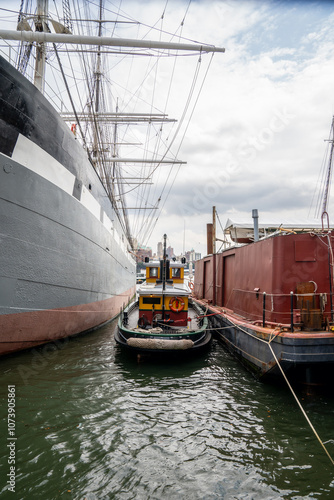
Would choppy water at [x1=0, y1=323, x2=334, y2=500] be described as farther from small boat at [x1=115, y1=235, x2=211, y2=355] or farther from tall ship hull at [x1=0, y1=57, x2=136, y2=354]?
tall ship hull at [x1=0, y1=57, x2=136, y2=354]

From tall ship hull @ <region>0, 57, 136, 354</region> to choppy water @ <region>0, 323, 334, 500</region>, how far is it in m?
1.53

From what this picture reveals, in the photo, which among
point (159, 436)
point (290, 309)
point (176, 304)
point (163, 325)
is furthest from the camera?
point (176, 304)

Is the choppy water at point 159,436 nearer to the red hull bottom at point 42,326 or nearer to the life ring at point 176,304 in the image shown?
the red hull bottom at point 42,326

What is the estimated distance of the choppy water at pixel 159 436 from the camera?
139 inches

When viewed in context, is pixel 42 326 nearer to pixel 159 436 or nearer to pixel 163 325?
pixel 163 325

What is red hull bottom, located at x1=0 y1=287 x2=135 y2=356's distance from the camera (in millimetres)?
7348

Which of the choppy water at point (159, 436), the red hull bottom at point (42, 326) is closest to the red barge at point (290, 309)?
the choppy water at point (159, 436)

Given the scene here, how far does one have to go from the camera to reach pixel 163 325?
9430 millimetres

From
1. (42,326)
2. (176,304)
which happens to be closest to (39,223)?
(42,326)

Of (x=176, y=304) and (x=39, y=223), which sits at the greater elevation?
(x=39, y=223)

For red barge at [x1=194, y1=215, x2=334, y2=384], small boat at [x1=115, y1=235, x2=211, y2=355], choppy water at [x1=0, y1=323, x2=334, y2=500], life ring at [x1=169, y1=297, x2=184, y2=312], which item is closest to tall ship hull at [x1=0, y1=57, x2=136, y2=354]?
choppy water at [x1=0, y1=323, x2=334, y2=500]

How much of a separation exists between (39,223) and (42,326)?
3.11 meters

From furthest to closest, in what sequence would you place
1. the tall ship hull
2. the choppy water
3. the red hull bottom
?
1. the red hull bottom
2. the tall ship hull
3. the choppy water

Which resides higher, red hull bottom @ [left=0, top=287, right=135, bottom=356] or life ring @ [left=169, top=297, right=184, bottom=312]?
life ring @ [left=169, top=297, right=184, bottom=312]
